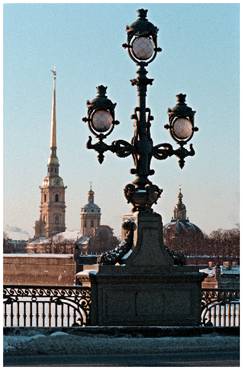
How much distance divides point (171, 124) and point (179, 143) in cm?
35

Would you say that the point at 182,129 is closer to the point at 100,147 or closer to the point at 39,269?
the point at 100,147

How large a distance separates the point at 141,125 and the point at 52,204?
171303mm

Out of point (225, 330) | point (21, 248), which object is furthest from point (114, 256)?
point (21, 248)

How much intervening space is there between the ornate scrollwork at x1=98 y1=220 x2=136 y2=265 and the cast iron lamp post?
43cm

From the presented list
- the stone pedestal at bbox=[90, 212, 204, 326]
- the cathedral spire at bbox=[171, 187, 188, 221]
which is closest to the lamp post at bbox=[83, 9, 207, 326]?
the stone pedestal at bbox=[90, 212, 204, 326]

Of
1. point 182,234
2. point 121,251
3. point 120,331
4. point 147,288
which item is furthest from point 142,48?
point 182,234

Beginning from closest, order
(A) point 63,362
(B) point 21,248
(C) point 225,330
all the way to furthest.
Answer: (A) point 63,362
(C) point 225,330
(B) point 21,248

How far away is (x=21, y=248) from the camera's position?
183500 millimetres

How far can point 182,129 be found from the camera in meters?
14.5

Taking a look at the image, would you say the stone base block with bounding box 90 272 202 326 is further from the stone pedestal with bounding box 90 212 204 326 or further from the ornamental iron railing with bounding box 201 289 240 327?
the ornamental iron railing with bounding box 201 289 240 327

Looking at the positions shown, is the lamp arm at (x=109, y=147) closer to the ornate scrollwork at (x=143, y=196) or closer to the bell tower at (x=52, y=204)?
the ornate scrollwork at (x=143, y=196)

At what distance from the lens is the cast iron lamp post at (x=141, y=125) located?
46.1 feet

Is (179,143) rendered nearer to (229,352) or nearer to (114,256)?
(114,256)

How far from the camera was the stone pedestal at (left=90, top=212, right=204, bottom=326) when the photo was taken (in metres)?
13.0
